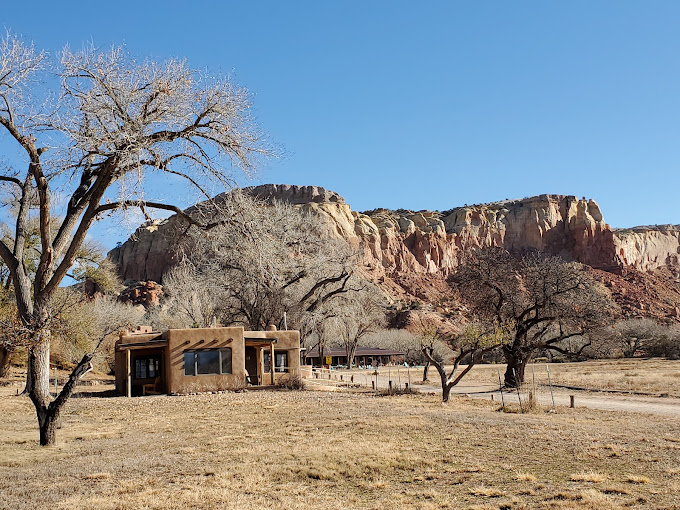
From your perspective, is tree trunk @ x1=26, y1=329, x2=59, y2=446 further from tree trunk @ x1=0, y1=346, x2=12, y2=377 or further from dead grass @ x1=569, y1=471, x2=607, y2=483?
tree trunk @ x1=0, y1=346, x2=12, y2=377

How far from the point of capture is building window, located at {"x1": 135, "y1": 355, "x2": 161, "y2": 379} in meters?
28.6

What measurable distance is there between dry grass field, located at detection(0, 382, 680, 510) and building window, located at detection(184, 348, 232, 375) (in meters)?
9.06

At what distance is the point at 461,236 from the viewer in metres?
121

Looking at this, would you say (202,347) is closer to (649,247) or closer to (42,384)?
(42,384)

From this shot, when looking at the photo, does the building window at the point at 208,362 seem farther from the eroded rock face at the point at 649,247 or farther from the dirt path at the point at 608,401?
the eroded rock face at the point at 649,247

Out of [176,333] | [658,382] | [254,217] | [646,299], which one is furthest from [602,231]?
[254,217]

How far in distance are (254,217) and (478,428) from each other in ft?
21.3

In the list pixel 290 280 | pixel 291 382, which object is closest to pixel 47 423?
pixel 291 382

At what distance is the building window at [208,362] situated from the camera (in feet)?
86.4

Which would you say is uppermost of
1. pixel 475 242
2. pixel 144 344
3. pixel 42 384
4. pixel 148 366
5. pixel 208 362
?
pixel 475 242

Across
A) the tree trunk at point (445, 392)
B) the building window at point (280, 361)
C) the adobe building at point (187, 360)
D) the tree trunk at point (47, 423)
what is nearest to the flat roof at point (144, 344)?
the adobe building at point (187, 360)

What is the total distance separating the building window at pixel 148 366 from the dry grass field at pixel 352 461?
454 inches

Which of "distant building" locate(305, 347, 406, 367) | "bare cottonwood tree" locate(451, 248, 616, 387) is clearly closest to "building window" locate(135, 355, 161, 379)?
"bare cottonwood tree" locate(451, 248, 616, 387)

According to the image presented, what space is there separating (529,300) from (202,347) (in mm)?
14600
